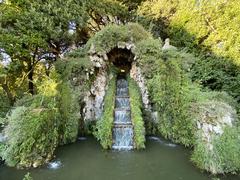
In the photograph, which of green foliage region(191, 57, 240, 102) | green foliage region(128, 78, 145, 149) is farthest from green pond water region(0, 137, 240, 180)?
green foliage region(191, 57, 240, 102)

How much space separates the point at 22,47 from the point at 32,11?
198 centimetres

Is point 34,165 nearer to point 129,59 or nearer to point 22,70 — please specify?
point 22,70

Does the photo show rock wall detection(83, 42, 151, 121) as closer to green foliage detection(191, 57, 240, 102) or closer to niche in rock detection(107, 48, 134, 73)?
niche in rock detection(107, 48, 134, 73)

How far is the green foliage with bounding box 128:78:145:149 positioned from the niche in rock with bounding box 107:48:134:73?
2.05 meters

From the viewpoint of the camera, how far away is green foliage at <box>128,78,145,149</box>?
41.4 feet

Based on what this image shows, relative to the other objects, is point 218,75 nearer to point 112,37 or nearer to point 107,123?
point 112,37

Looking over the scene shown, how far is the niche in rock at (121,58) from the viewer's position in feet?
56.4

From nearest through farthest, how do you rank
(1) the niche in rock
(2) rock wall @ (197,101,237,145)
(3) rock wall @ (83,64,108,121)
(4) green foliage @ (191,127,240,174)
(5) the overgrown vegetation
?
(4) green foliage @ (191,127,240,174), (2) rock wall @ (197,101,237,145), (5) the overgrown vegetation, (3) rock wall @ (83,64,108,121), (1) the niche in rock

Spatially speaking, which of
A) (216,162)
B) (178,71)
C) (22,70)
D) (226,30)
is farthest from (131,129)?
(226,30)

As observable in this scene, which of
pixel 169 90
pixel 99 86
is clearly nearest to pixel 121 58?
pixel 99 86

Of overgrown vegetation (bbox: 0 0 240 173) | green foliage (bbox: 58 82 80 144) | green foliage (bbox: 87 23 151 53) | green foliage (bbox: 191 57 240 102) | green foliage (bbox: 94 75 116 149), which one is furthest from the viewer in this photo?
green foliage (bbox: 87 23 151 53)

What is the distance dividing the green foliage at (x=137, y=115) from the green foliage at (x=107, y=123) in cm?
97

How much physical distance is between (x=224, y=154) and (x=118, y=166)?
3757mm

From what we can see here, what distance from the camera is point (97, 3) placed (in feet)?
68.7
